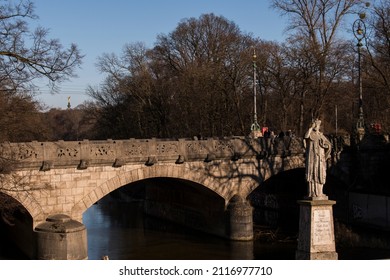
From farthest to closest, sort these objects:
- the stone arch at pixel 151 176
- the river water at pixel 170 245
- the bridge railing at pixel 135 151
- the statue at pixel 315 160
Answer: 1. the river water at pixel 170 245
2. the stone arch at pixel 151 176
3. the bridge railing at pixel 135 151
4. the statue at pixel 315 160

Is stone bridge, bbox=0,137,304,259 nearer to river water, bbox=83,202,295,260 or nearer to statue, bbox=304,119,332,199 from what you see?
river water, bbox=83,202,295,260

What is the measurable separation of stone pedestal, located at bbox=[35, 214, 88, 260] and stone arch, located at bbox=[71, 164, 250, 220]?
8.39 feet

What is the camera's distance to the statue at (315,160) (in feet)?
50.3

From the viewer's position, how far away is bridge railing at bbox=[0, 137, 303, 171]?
2153cm

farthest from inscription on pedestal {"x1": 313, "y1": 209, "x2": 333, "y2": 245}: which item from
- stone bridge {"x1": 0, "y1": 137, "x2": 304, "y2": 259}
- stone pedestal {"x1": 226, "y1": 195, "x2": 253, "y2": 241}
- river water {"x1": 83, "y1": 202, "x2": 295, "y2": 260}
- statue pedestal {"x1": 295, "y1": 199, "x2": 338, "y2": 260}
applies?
stone pedestal {"x1": 226, "y1": 195, "x2": 253, "y2": 241}

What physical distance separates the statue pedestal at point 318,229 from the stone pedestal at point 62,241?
325 inches

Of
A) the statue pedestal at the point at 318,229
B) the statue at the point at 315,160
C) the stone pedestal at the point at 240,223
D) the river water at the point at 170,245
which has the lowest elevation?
the river water at the point at 170,245

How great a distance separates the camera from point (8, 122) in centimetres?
1747

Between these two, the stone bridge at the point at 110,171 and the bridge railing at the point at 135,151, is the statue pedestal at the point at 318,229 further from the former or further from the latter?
the bridge railing at the point at 135,151

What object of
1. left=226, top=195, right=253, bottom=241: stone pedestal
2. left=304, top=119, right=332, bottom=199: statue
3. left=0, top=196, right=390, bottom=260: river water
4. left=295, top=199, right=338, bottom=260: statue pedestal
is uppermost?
left=304, top=119, right=332, bottom=199: statue

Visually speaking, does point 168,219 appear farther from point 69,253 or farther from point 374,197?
point 69,253

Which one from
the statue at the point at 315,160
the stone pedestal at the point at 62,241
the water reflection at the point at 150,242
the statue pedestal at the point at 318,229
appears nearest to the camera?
the statue pedestal at the point at 318,229

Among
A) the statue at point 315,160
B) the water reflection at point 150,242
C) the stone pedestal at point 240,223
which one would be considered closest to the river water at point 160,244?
the water reflection at point 150,242

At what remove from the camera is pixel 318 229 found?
15.2m
